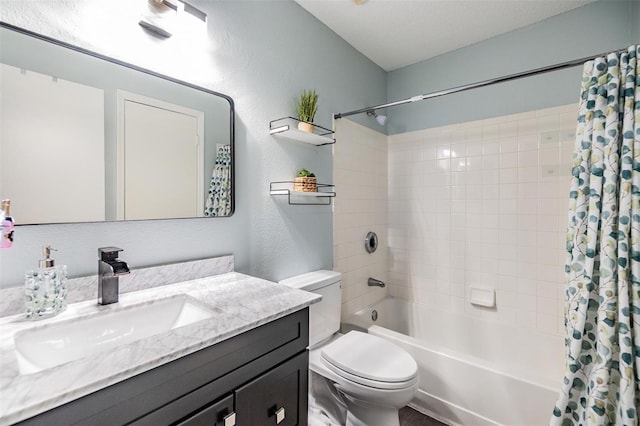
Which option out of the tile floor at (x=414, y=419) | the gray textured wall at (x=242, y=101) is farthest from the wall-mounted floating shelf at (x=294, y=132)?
the tile floor at (x=414, y=419)

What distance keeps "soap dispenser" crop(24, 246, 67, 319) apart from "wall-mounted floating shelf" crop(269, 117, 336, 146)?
108cm

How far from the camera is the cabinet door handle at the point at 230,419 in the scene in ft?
2.60

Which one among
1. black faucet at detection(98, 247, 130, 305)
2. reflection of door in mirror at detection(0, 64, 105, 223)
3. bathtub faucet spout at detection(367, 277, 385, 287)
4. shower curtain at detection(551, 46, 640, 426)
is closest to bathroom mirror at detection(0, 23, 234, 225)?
reflection of door in mirror at detection(0, 64, 105, 223)

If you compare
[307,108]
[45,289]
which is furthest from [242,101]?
[45,289]

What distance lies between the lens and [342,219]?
2203 mm

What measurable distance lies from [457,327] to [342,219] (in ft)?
4.12

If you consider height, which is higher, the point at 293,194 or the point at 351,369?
the point at 293,194

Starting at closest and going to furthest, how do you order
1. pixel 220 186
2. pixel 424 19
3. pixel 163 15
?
1. pixel 163 15
2. pixel 220 186
3. pixel 424 19

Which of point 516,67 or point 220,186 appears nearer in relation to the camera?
point 220,186

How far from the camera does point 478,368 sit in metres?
1.63

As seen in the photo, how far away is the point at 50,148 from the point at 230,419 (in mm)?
982

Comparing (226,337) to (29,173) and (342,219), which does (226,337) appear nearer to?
(29,173)

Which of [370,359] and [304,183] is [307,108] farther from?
[370,359]

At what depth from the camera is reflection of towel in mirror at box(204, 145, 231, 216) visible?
1.36 meters
